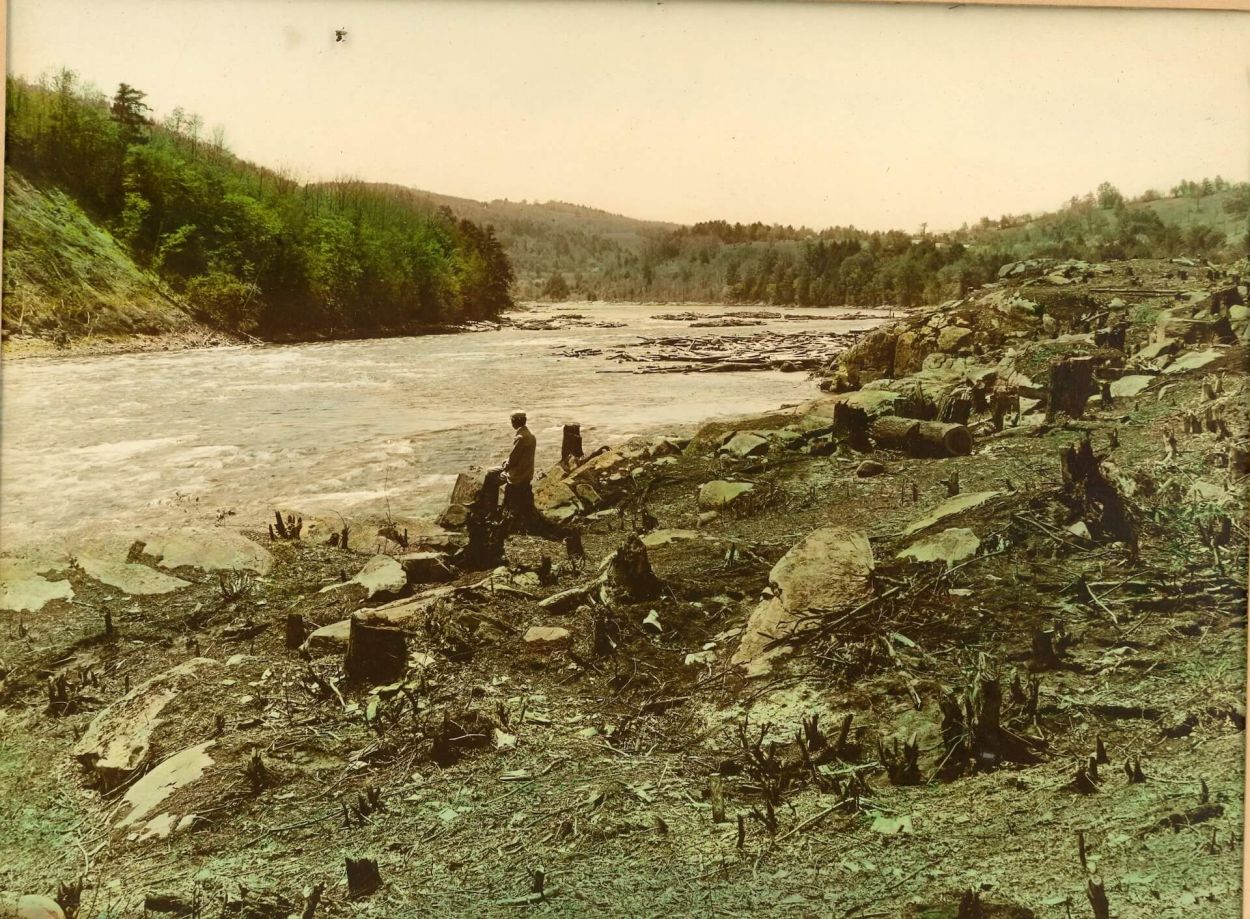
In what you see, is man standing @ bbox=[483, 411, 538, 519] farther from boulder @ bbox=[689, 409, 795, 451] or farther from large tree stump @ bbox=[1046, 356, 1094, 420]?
large tree stump @ bbox=[1046, 356, 1094, 420]

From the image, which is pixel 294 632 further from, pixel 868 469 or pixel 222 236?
pixel 868 469

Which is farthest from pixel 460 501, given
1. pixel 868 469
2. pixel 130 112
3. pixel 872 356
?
pixel 130 112

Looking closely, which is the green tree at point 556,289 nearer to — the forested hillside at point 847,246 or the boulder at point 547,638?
the forested hillside at point 847,246

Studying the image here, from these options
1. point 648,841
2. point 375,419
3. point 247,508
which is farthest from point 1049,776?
point 247,508

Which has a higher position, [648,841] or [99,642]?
[99,642]

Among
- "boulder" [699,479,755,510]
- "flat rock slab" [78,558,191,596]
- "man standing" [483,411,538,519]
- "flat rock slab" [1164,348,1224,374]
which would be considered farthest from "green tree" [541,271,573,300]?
"flat rock slab" [1164,348,1224,374]

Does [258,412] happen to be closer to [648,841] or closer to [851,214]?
[648,841]

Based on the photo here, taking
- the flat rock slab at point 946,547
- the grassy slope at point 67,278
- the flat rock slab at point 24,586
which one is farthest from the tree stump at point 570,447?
the flat rock slab at point 24,586
